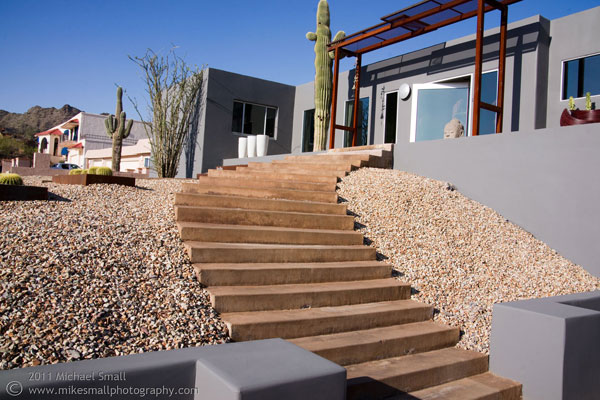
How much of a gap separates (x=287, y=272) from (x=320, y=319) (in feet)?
2.20

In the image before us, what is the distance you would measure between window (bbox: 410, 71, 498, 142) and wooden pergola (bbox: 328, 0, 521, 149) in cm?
55

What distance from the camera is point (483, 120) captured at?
31.7ft

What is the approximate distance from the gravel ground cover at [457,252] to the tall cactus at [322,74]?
5365 millimetres

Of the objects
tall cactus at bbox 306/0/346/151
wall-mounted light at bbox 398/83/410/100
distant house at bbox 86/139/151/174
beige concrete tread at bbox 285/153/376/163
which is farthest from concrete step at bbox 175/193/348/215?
distant house at bbox 86/139/151/174

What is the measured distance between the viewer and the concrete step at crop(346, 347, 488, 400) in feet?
9.39

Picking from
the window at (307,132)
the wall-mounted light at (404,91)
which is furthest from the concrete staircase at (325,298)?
the window at (307,132)

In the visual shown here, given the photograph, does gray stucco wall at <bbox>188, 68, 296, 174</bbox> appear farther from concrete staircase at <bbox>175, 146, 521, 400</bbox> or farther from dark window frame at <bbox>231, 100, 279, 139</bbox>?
concrete staircase at <bbox>175, 146, 521, 400</bbox>

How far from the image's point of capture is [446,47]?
10453mm

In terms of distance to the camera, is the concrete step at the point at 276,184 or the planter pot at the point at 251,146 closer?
the concrete step at the point at 276,184

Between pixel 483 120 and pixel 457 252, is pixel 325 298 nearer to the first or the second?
pixel 457 252

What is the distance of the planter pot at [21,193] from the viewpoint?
4.82m

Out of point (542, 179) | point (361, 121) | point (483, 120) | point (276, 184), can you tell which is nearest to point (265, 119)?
point (361, 121)

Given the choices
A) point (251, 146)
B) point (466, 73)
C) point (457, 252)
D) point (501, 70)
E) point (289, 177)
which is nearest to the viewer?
point (457, 252)

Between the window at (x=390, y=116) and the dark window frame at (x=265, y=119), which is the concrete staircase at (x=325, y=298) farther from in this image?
the dark window frame at (x=265, y=119)
